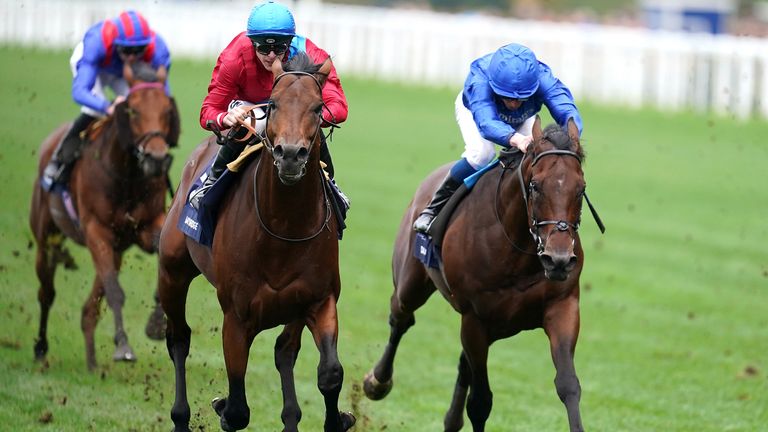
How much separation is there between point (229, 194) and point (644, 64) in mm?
19465

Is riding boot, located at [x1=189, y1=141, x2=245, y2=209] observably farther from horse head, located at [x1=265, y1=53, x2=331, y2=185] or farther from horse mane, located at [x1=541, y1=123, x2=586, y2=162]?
horse mane, located at [x1=541, y1=123, x2=586, y2=162]

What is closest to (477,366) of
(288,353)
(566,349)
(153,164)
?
(566,349)

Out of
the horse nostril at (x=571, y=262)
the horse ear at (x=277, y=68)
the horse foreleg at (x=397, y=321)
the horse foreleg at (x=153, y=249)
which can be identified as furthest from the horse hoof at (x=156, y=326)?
the horse nostril at (x=571, y=262)

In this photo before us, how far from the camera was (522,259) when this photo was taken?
21.5 ft

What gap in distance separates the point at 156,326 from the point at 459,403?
7.55ft

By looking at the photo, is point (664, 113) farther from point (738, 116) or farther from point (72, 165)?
point (72, 165)

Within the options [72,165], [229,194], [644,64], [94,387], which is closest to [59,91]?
[644,64]

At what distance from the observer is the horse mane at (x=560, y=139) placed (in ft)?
19.9

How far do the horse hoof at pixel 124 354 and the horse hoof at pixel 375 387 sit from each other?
1455 millimetres

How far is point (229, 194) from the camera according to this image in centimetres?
640

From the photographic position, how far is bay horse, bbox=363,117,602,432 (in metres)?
5.95

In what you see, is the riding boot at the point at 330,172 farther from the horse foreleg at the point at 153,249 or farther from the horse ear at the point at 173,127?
the horse foreleg at the point at 153,249

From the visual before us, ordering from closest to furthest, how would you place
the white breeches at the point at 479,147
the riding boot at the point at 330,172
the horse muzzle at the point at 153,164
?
1. the riding boot at the point at 330,172
2. the white breeches at the point at 479,147
3. the horse muzzle at the point at 153,164

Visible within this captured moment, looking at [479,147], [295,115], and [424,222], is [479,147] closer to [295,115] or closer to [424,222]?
[424,222]
